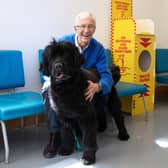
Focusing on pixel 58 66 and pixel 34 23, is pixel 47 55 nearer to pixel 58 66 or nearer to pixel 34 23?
pixel 58 66

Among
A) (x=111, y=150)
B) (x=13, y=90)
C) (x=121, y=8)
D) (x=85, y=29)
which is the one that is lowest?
(x=111, y=150)

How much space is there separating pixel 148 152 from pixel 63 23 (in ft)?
5.81

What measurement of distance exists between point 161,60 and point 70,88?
2774mm

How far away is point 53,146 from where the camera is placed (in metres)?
2.39

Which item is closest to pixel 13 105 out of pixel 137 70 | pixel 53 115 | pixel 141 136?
pixel 53 115

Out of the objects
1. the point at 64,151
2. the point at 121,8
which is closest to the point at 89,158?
the point at 64,151

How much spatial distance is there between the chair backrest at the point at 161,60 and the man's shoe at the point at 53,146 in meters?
2.51

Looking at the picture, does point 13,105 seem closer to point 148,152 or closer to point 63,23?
point 148,152

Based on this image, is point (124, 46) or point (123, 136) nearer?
point (123, 136)

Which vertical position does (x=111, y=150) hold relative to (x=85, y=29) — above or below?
below

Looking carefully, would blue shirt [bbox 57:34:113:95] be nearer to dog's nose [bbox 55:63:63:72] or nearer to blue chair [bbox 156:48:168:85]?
dog's nose [bbox 55:63:63:72]

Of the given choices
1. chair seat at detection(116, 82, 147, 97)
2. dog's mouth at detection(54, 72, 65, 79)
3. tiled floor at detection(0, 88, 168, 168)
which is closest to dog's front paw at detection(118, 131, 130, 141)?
tiled floor at detection(0, 88, 168, 168)

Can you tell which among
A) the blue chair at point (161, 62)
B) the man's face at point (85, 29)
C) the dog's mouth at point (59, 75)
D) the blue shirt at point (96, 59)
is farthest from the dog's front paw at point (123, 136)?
the blue chair at point (161, 62)

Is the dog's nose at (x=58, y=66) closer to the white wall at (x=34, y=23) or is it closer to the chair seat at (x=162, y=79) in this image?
the white wall at (x=34, y=23)
